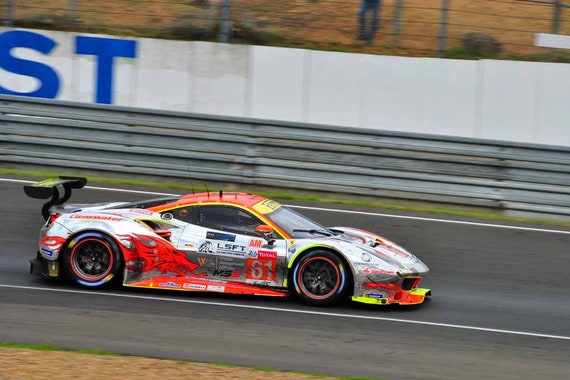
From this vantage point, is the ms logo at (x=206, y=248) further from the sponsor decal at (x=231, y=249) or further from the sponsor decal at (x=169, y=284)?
the sponsor decal at (x=169, y=284)

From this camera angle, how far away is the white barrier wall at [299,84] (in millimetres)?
15789

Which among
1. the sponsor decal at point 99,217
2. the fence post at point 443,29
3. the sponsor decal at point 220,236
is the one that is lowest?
the sponsor decal at point 220,236

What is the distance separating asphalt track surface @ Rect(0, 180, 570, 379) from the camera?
766 centimetres

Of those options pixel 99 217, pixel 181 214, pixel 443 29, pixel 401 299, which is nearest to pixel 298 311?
pixel 401 299

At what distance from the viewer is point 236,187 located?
47.4 ft

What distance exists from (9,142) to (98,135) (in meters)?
1.53

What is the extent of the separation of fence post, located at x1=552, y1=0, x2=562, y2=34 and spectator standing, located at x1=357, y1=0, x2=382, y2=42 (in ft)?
10.5

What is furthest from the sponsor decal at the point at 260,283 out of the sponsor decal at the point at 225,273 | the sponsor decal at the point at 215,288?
the sponsor decal at the point at 215,288

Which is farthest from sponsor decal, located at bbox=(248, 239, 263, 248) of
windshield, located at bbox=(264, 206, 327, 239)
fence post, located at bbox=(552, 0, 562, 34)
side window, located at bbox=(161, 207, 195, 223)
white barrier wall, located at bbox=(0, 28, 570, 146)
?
fence post, located at bbox=(552, 0, 562, 34)

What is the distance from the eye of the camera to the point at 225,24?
659 inches

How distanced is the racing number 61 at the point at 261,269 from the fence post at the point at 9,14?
9.79 meters

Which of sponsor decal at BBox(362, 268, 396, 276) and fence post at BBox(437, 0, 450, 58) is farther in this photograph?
fence post at BBox(437, 0, 450, 58)

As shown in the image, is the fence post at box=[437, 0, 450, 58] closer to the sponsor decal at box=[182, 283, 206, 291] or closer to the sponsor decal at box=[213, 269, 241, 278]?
the sponsor decal at box=[213, 269, 241, 278]

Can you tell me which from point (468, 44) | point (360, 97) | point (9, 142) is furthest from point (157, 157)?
point (468, 44)
